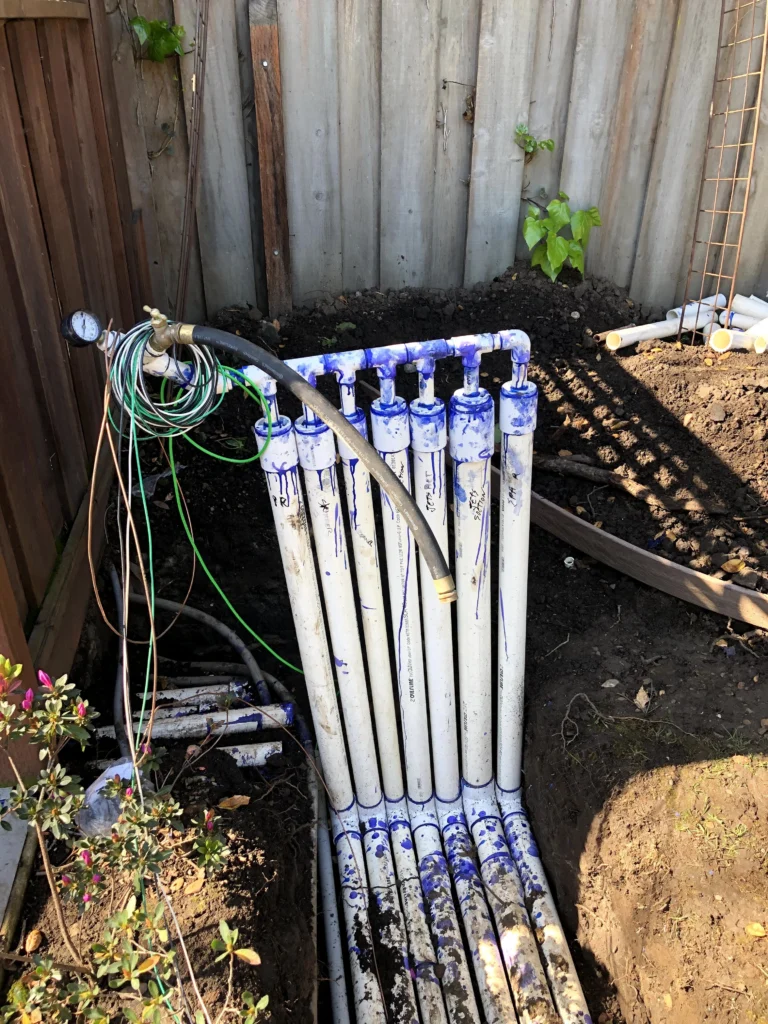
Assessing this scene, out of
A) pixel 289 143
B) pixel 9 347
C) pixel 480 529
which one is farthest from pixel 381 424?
pixel 289 143

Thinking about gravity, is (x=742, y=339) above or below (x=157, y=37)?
below

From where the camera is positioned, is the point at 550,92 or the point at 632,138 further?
the point at 632,138

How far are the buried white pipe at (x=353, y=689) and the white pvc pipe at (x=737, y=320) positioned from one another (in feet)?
8.56

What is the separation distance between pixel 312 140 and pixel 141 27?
766 millimetres

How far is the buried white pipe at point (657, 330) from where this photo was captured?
134 inches

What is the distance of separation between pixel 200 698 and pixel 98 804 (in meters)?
0.56

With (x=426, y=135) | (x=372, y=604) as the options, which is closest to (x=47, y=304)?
(x=372, y=604)

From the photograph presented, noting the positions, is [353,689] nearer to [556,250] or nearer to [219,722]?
[219,722]

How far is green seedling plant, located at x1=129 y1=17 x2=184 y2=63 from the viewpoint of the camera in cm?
293

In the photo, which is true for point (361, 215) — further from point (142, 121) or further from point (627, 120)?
point (627, 120)

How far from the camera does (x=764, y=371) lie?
316 cm

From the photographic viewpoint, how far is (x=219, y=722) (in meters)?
2.18

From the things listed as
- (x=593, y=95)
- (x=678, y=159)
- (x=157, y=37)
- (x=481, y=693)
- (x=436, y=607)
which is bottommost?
(x=481, y=693)

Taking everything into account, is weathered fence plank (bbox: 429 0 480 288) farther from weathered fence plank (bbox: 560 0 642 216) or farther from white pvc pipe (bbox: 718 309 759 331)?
white pvc pipe (bbox: 718 309 759 331)
